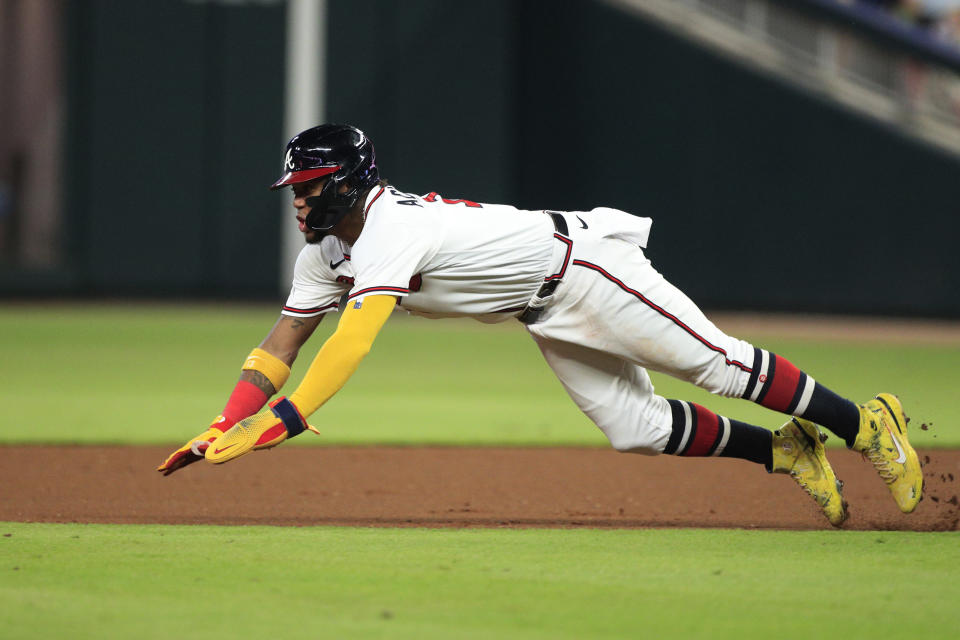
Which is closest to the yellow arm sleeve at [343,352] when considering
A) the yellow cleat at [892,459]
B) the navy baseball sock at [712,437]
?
the navy baseball sock at [712,437]

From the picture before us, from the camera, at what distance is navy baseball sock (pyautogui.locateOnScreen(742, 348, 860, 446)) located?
174 inches

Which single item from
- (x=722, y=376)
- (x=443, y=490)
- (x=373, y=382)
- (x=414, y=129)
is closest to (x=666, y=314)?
(x=722, y=376)

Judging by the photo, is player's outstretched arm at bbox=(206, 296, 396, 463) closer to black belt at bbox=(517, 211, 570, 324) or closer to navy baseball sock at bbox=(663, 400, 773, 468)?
black belt at bbox=(517, 211, 570, 324)

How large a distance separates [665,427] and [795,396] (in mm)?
474

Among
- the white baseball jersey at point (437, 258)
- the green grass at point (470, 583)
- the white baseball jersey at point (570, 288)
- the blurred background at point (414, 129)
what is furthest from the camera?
the blurred background at point (414, 129)

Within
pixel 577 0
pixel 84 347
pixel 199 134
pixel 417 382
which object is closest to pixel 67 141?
pixel 199 134

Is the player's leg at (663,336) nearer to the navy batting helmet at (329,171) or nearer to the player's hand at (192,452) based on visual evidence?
the navy batting helmet at (329,171)

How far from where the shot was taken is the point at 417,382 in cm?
1002

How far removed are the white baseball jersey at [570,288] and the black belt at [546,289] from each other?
15 millimetres

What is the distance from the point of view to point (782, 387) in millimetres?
4434

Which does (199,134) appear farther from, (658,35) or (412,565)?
(412,565)

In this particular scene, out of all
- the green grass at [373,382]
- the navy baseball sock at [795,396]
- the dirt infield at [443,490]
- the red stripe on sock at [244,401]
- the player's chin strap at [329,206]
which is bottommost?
the green grass at [373,382]

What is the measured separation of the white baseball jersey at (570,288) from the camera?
430 cm

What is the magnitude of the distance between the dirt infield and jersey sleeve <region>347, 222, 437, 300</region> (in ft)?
3.72
